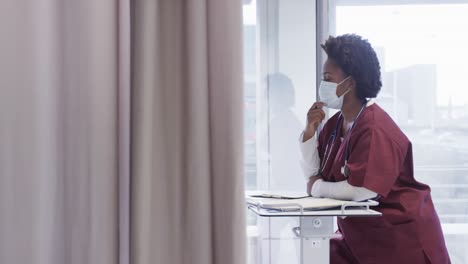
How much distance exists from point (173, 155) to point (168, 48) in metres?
0.27

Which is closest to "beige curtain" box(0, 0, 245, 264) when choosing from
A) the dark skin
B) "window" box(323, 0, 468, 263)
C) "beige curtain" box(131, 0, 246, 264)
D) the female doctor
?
"beige curtain" box(131, 0, 246, 264)

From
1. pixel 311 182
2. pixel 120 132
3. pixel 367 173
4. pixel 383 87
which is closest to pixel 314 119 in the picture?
pixel 311 182

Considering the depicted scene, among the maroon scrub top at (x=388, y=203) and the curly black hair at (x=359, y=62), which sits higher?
the curly black hair at (x=359, y=62)

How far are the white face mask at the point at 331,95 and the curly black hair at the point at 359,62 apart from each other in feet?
0.17

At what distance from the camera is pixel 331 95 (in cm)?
169

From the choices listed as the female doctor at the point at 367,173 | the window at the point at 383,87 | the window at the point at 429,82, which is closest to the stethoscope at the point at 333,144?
the female doctor at the point at 367,173

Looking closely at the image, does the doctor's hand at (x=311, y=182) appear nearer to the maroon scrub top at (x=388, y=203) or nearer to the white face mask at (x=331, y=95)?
the maroon scrub top at (x=388, y=203)

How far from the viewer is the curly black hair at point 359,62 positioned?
1661 millimetres

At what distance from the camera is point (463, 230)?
2320 mm

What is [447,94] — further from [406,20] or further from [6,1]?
[6,1]

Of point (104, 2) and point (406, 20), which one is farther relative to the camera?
point (406, 20)

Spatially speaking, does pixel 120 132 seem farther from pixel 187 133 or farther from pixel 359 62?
pixel 359 62

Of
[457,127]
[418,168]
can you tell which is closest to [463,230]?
[418,168]

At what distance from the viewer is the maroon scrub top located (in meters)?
1.45
